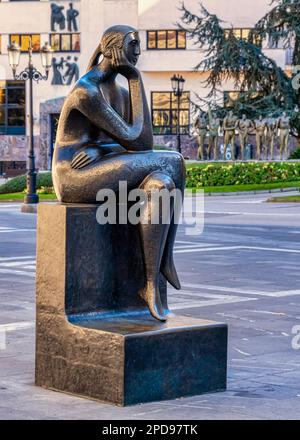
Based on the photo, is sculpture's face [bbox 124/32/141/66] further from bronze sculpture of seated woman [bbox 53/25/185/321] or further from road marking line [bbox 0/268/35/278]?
road marking line [bbox 0/268/35/278]

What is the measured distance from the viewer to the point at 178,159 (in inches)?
306

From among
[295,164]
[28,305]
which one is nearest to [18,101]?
[295,164]

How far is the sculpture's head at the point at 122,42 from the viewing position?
7812mm

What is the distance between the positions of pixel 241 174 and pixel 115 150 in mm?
34360

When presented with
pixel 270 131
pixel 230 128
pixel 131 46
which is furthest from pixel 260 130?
pixel 131 46

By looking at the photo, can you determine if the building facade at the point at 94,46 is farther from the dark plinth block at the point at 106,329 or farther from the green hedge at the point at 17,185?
the dark plinth block at the point at 106,329

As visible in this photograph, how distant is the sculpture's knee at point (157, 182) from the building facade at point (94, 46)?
199ft

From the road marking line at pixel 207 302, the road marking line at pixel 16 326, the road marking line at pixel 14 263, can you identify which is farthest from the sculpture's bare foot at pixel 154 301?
the road marking line at pixel 14 263

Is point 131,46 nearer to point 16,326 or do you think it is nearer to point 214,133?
point 16,326

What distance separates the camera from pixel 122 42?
7.81m

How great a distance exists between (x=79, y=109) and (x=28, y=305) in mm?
4469

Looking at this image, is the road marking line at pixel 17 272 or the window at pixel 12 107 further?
the window at pixel 12 107

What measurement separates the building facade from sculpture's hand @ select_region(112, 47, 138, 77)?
6038 centimetres
